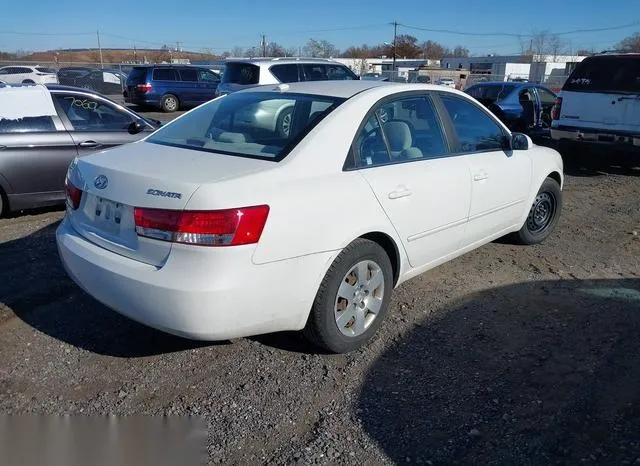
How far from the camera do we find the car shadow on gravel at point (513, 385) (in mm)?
2744

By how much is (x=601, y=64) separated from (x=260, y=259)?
8558 mm

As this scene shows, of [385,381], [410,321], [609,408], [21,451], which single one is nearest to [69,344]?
[21,451]

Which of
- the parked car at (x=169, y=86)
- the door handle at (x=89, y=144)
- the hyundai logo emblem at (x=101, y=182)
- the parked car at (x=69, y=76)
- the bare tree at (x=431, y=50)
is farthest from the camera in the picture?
the bare tree at (x=431, y=50)

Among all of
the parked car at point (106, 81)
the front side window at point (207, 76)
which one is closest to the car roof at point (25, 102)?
the front side window at point (207, 76)

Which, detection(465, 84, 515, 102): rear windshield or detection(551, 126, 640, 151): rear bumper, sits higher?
detection(465, 84, 515, 102): rear windshield

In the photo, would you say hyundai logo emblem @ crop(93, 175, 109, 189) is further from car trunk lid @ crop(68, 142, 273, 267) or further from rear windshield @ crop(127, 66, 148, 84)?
rear windshield @ crop(127, 66, 148, 84)

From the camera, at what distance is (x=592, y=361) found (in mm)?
3508

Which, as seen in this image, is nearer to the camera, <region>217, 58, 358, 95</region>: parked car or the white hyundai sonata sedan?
the white hyundai sonata sedan

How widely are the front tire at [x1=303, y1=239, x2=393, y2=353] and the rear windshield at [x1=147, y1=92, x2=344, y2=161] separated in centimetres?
74

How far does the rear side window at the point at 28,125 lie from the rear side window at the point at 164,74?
16.0 meters

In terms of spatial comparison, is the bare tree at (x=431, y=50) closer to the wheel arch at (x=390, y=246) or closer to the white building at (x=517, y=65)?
the white building at (x=517, y=65)

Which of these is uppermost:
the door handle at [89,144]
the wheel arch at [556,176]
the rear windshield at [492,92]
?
the rear windshield at [492,92]

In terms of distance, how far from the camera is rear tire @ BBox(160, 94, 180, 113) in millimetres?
21597

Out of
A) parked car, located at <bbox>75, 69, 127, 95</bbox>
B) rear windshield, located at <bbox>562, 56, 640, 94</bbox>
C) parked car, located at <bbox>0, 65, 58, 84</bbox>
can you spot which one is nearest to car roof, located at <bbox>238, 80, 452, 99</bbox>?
rear windshield, located at <bbox>562, 56, 640, 94</bbox>
